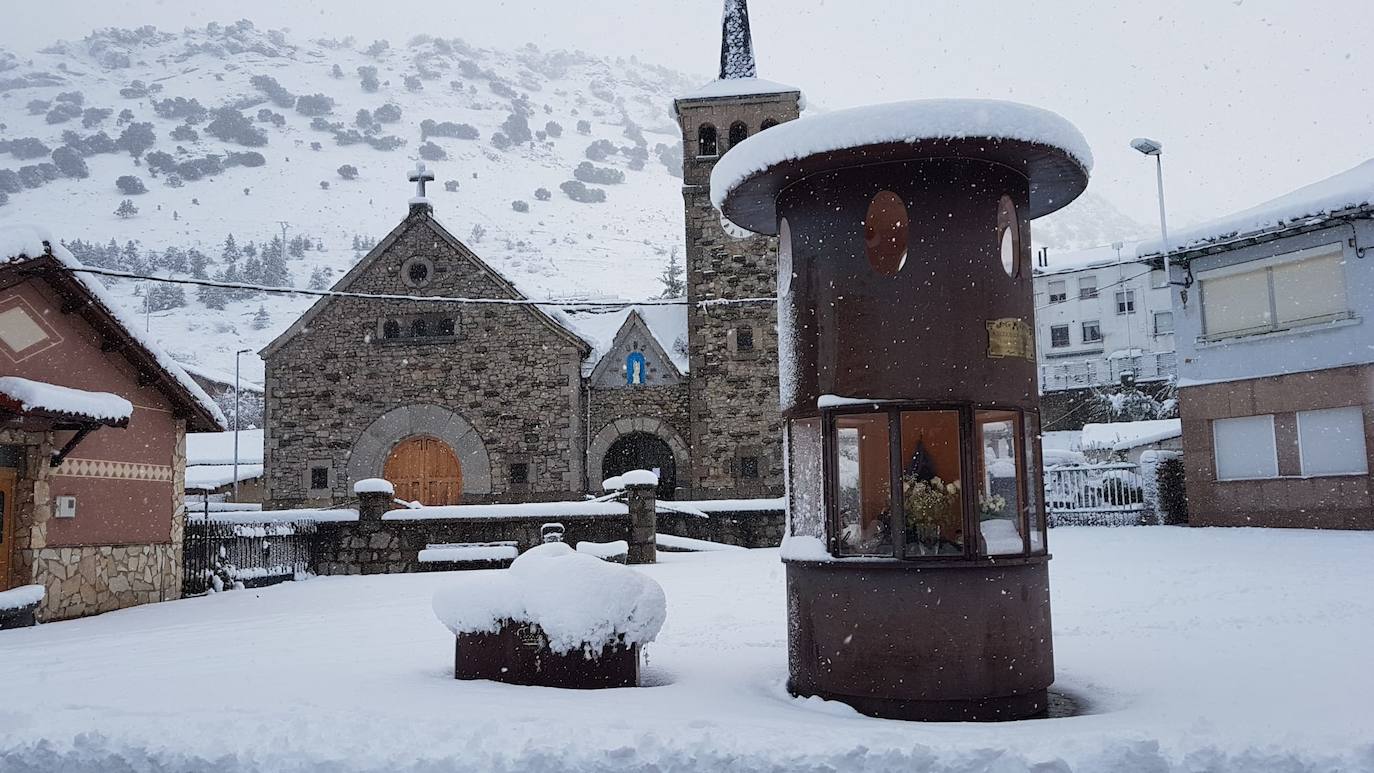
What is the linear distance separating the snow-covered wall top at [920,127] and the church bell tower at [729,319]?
1928cm

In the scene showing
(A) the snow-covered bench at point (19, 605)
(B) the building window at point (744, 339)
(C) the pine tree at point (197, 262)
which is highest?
(C) the pine tree at point (197, 262)

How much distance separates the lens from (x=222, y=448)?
4247 cm

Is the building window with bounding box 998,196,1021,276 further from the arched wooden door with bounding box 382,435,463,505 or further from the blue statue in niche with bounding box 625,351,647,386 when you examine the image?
the arched wooden door with bounding box 382,435,463,505

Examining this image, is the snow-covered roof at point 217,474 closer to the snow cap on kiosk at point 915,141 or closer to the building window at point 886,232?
the snow cap on kiosk at point 915,141

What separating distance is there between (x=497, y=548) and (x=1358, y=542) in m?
13.2

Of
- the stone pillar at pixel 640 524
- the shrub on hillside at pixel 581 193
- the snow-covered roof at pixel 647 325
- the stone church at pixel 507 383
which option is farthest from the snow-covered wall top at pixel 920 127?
the shrub on hillside at pixel 581 193

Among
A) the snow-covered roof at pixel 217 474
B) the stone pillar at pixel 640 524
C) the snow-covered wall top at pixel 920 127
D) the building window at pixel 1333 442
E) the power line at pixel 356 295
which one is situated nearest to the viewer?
the snow-covered wall top at pixel 920 127

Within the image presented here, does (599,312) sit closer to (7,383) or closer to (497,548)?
(497,548)

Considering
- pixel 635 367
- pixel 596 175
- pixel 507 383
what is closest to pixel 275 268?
pixel 507 383

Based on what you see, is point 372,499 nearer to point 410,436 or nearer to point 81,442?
point 81,442

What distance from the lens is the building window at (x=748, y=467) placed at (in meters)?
26.9

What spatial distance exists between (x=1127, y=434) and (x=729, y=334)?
18.2 m

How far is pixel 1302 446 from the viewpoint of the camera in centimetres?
1898

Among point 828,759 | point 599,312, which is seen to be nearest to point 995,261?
point 828,759
